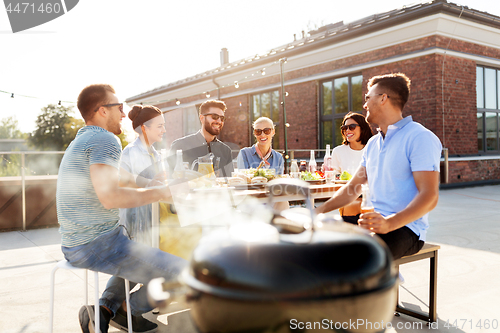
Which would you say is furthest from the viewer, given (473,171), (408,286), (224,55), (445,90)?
(224,55)

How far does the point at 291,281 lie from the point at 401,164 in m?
→ 1.53

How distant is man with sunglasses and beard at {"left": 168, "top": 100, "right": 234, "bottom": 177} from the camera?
14.3 feet

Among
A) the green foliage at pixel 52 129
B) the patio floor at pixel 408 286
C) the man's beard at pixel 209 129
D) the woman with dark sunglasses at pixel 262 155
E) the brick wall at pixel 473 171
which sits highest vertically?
the green foliage at pixel 52 129

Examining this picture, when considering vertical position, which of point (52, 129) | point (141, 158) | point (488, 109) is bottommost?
point (141, 158)

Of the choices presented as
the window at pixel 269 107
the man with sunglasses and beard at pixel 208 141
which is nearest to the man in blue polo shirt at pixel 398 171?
the man with sunglasses and beard at pixel 208 141

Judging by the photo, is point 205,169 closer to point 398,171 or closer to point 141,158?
point 141,158

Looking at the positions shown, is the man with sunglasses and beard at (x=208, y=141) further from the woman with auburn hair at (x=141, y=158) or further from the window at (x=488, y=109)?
the window at (x=488, y=109)

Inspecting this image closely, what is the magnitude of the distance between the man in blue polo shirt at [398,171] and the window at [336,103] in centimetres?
994

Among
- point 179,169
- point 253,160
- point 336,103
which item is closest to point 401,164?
point 179,169

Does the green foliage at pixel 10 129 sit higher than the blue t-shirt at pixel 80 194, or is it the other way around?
the green foliage at pixel 10 129

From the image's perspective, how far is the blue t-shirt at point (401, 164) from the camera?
202 cm

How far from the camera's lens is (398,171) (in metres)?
2.12

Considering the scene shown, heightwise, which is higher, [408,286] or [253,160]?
[253,160]

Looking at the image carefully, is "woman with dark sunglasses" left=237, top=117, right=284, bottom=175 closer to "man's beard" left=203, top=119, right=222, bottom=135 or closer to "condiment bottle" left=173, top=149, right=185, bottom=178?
"man's beard" left=203, top=119, right=222, bottom=135
